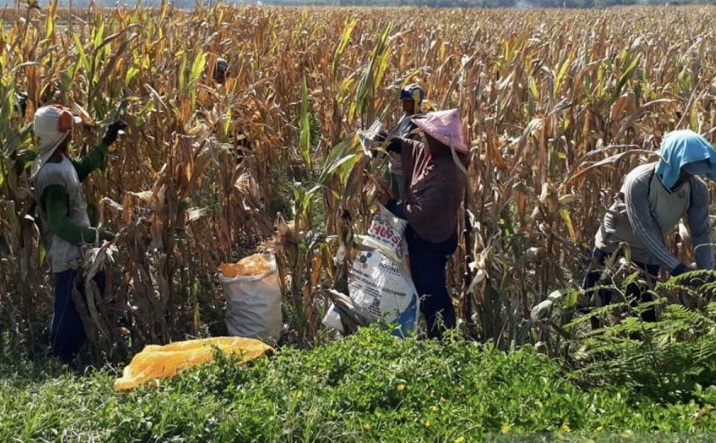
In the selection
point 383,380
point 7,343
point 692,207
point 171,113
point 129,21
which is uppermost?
Answer: point 129,21

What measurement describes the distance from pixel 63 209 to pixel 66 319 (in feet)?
2.20

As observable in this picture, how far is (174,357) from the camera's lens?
157 inches

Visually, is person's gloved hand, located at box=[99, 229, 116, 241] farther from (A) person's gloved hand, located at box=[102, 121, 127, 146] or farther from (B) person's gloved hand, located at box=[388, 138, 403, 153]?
(B) person's gloved hand, located at box=[388, 138, 403, 153]

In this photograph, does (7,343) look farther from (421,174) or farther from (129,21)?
(129,21)

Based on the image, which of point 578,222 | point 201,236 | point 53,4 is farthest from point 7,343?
point 578,222

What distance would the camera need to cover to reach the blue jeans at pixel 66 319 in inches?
183

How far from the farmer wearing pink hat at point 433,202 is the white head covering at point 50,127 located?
1822mm

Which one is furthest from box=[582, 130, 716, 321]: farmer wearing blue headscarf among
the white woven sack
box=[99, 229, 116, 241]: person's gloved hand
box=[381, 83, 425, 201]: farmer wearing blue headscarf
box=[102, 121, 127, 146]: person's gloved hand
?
box=[102, 121, 127, 146]: person's gloved hand

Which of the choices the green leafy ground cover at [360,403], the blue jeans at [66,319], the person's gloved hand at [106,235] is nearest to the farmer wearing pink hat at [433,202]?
the green leafy ground cover at [360,403]

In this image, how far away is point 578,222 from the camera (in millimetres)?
5160

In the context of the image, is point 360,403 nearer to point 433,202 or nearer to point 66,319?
point 433,202

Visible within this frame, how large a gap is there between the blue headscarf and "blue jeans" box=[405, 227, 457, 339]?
1.23 meters

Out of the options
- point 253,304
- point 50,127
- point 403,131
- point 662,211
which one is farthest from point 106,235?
point 662,211

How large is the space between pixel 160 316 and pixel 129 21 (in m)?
3.61
